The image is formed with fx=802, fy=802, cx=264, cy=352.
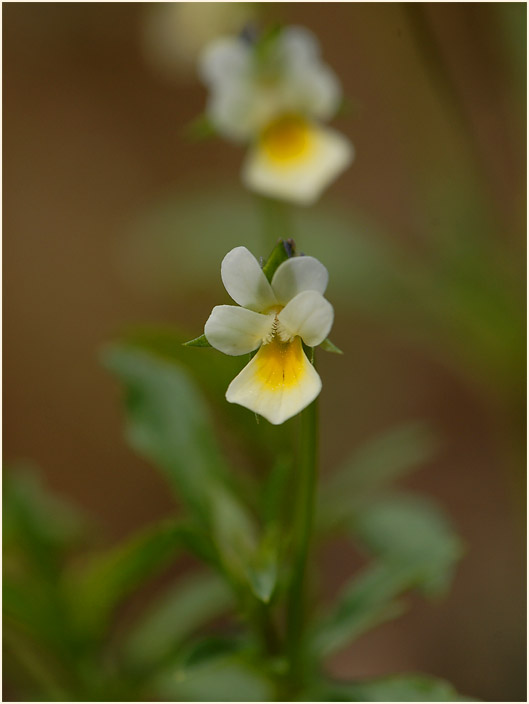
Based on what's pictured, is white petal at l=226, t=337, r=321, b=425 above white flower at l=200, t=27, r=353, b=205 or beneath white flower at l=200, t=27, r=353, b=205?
beneath

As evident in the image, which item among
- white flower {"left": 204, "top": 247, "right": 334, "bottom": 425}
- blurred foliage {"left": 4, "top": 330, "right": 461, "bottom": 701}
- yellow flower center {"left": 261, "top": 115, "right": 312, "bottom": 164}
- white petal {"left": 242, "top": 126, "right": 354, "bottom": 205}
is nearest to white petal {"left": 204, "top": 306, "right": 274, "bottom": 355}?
white flower {"left": 204, "top": 247, "right": 334, "bottom": 425}

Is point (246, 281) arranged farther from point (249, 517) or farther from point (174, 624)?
point (174, 624)

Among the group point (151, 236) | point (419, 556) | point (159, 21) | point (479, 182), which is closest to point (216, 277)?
point (151, 236)

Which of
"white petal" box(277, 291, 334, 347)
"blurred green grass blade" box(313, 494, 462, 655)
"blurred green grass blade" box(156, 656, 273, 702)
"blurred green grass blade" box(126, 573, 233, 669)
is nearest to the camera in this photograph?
"white petal" box(277, 291, 334, 347)

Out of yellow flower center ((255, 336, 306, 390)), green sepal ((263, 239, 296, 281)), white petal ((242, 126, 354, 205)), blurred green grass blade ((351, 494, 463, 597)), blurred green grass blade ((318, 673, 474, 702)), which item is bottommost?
blurred green grass blade ((318, 673, 474, 702))

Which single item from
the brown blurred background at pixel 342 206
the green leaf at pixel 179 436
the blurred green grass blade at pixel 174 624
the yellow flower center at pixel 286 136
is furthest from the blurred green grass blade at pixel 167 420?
the brown blurred background at pixel 342 206

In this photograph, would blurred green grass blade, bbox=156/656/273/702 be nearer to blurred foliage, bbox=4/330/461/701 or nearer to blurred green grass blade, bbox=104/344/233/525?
blurred foliage, bbox=4/330/461/701

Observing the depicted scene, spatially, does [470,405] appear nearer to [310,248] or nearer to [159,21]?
[310,248]

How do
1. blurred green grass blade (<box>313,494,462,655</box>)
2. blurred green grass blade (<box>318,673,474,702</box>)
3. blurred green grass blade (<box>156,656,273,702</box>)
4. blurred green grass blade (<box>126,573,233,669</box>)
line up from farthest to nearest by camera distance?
blurred green grass blade (<box>126,573,233,669</box>) < blurred green grass blade (<box>156,656,273,702</box>) < blurred green grass blade (<box>313,494,462,655</box>) < blurred green grass blade (<box>318,673,474,702</box>)
